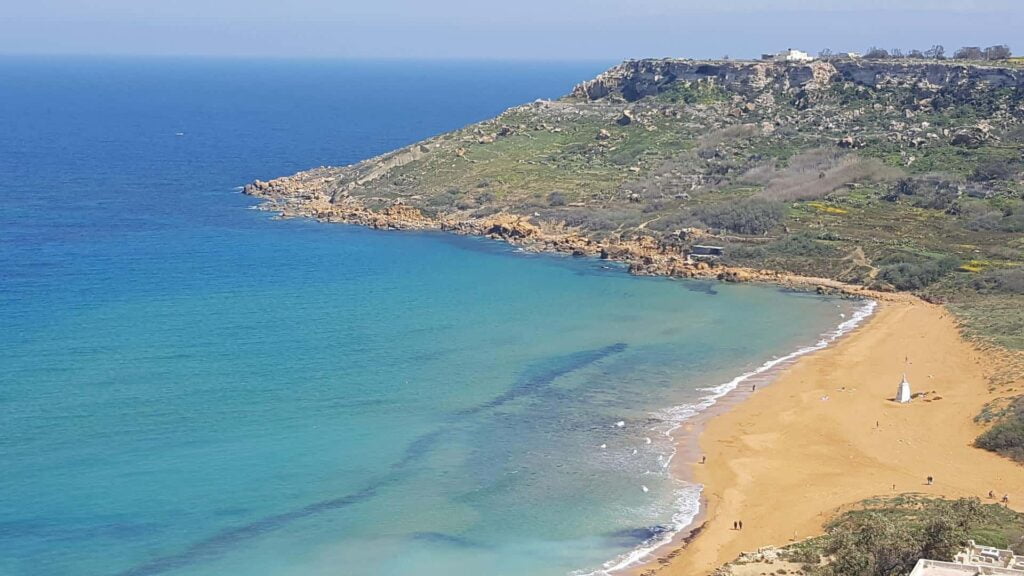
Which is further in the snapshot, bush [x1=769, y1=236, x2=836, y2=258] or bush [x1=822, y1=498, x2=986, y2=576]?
bush [x1=769, y1=236, x2=836, y2=258]

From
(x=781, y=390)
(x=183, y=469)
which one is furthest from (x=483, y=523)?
(x=781, y=390)

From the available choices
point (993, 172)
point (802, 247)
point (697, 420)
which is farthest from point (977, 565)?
point (993, 172)

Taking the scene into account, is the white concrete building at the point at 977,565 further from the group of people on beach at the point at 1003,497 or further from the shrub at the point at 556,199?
the shrub at the point at 556,199

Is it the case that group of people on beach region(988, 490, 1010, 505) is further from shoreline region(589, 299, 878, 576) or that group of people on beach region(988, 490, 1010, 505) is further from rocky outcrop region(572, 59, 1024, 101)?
rocky outcrop region(572, 59, 1024, 101)

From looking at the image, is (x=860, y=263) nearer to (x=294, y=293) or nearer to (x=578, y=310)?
A: (x=578, y=310)

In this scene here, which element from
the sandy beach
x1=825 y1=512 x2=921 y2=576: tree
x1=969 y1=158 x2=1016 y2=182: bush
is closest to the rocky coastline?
the sandy beach

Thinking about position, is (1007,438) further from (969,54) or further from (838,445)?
(969,54)
